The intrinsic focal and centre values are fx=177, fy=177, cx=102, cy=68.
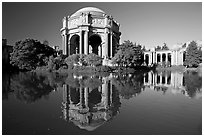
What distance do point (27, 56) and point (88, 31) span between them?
13552 millimetres

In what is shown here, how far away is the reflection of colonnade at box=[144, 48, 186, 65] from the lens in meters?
54.8

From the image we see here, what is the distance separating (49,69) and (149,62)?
38.8 metres

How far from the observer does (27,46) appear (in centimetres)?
3053

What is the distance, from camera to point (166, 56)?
58.1 metres

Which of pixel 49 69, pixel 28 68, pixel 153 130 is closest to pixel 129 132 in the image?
pixel 153 130

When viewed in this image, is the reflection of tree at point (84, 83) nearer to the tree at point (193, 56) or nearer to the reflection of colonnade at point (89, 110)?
the reflection of colonnade at point (89, 110)

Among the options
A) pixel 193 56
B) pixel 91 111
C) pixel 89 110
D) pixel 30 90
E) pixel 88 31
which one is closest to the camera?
pixel 91 111

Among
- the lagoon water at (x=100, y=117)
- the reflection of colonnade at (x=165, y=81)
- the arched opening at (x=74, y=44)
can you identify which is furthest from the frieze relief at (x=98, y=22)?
the lagoon water at (x=100, y=117)

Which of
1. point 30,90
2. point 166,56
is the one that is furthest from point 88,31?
point 166,56

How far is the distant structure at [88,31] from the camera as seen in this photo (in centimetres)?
3767

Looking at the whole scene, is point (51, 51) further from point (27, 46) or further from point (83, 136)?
point (83, 136)

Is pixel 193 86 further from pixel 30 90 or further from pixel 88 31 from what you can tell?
pixel 88 31

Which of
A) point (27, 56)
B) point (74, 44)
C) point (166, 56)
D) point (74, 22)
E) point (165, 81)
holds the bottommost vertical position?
point (165, 81)

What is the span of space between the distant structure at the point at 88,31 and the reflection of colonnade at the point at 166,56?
20122mm
